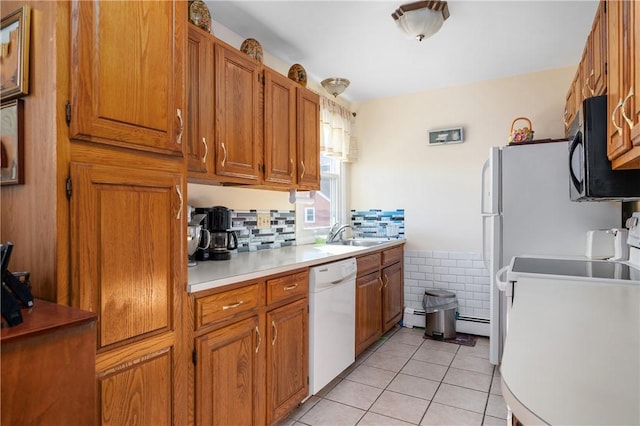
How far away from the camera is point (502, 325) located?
8.72 ft

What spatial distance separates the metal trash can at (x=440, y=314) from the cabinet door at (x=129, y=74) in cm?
293

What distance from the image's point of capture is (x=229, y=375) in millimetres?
1609

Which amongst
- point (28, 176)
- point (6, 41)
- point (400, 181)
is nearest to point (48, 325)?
point (28, 176)

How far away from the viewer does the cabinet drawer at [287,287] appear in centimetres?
187

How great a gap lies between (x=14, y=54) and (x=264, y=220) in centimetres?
190

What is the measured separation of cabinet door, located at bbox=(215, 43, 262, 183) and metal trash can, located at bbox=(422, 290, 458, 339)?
2.25m

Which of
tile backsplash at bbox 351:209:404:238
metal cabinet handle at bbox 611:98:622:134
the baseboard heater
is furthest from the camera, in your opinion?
Result: tile backsplash at bbox 351:209:404:238

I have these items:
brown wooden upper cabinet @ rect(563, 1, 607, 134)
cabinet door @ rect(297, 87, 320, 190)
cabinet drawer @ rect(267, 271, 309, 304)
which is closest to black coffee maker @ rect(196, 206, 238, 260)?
cabinet drawer @ rect(267, 271, 309, 304)

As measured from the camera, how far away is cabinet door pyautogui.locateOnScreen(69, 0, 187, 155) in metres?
1.08

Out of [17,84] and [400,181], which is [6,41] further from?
[400,181]

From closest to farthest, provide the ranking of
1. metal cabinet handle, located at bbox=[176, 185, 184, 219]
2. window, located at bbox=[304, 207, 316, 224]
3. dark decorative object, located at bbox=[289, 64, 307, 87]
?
metal cabinet handle, located at bbox=[176, 185, 184, 219] → dark decorative object, located at bbox=[289, 64, 307, 87] → window, located at bbox=[304, 207, 316, 224]

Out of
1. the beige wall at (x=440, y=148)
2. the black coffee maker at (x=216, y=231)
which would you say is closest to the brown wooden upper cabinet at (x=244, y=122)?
the black coffee maker at (x=216, y=231)

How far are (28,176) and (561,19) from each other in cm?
308

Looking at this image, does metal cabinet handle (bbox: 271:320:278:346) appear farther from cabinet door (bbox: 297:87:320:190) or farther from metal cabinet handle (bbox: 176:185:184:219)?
cabinet door (bbox: 297:87:320:190)
